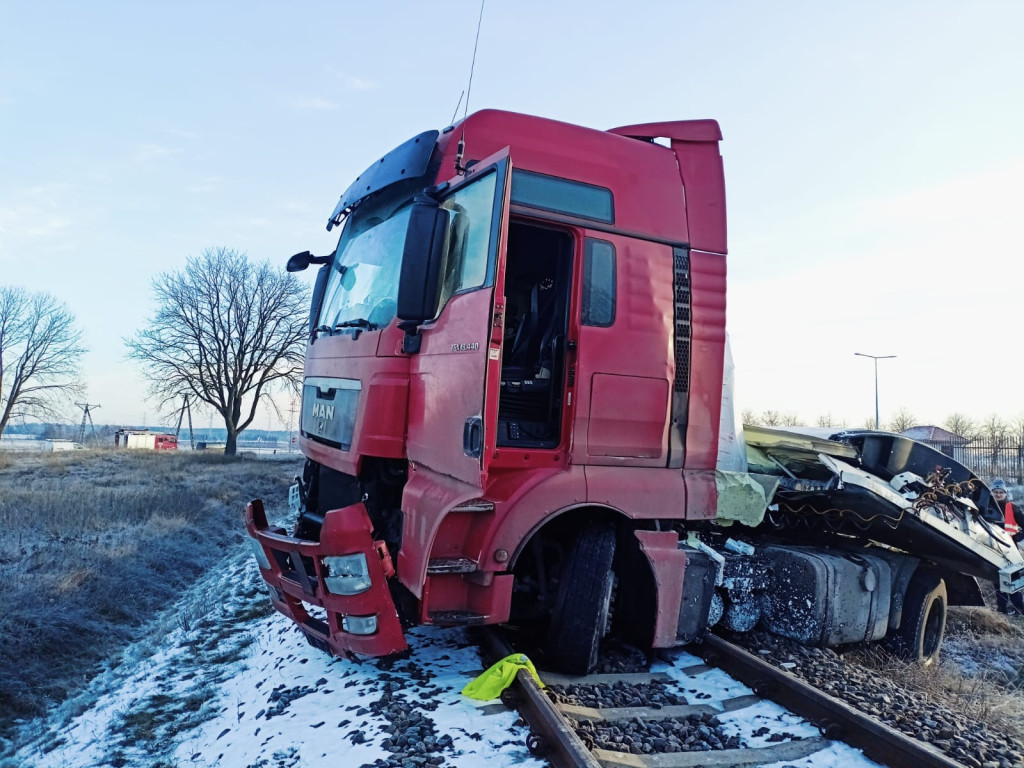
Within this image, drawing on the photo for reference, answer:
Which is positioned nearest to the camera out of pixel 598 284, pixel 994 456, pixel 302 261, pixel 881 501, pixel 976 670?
pixel 598 284

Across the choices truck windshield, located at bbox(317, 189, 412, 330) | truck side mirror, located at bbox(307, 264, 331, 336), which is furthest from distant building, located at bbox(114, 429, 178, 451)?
truck windshield, located at bbox(317, 189, 412, 330)

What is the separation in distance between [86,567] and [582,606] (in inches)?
248

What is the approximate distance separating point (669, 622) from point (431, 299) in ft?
8.24

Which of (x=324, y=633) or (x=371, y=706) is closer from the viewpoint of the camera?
(x=371, y=706)

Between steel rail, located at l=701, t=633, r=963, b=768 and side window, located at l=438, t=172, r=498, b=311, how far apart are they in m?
2.91

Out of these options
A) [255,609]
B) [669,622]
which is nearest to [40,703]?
[255,609]

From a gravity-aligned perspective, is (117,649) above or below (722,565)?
below

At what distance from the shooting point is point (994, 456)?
2483 cm

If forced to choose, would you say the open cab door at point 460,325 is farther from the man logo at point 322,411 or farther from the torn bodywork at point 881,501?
the torn bodywork at point 881,501

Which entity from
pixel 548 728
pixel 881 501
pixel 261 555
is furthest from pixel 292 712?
pixel 881 501

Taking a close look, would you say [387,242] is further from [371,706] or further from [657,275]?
[371,706]

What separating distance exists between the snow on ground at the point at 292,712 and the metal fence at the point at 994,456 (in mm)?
24310

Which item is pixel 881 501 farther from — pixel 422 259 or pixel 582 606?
pixel 422 259

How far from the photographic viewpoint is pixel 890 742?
124 inches
